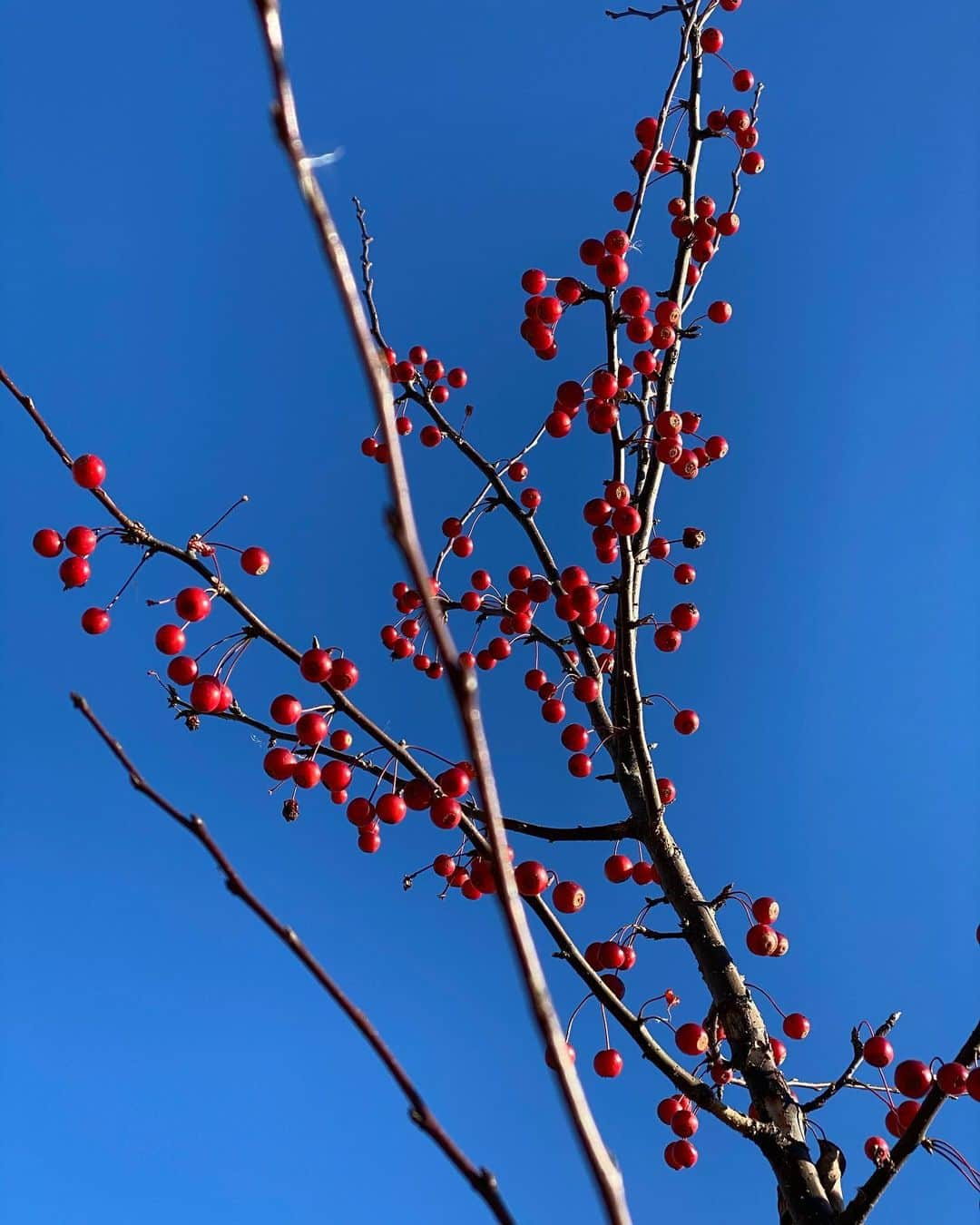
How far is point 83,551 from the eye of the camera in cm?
320

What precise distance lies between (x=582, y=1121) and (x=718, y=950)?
8.42 ft

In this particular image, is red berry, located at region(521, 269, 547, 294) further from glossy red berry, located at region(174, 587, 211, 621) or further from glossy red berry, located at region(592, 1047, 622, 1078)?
glossy red berry, located at region(592, 1047, 622, 1078)

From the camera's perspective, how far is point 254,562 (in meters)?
3.54

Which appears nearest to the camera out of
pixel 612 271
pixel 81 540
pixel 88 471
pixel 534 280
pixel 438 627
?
pixel 438 627

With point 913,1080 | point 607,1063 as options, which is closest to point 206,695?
point 607,1063

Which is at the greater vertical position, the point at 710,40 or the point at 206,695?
the point at 710,40

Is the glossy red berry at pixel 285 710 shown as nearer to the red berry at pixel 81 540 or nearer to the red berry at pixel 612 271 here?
the red berry at pixel 81 540

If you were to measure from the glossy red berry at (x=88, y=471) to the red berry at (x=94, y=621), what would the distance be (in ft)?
1.68

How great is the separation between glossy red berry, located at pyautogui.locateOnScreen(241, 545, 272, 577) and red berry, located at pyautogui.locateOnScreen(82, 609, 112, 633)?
60cm

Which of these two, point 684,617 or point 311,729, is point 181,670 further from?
point 684,617

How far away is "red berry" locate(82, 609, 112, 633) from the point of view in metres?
3.14

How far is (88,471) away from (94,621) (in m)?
0.66

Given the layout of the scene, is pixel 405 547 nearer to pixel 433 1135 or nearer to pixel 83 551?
pixel 433 1135

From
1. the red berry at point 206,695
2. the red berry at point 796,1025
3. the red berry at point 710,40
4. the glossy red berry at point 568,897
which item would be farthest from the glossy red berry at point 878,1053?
the red berry at point 710,40
